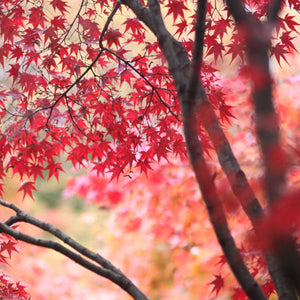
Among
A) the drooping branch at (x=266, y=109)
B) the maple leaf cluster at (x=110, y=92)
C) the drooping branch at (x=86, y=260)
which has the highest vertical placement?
the maple leaf cluster at (x=110, y=92)

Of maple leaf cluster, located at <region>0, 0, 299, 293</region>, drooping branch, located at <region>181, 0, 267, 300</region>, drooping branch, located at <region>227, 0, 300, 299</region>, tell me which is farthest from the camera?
maple leaf cluster, located at <region>0, 0, 299, 293</region>

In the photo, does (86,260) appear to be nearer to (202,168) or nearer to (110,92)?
(202,168)

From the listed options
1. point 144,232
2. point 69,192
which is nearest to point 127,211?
point 144,232

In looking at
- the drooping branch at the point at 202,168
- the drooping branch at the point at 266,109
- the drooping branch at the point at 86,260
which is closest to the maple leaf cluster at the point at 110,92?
the drooping branch at the point at 86,260

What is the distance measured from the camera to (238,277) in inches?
53.6

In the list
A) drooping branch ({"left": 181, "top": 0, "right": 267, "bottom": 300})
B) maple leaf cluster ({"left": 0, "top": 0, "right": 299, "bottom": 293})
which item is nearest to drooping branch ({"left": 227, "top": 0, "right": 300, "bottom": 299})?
drooping branch ({"left": 181, "top": 0, "right": 267, "bottom": 300})

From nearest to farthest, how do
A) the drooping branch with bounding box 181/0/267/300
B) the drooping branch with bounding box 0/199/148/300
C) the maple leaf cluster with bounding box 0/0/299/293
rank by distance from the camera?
the drooping branch with bounding box 181/0/267/300, the drooping branch with bounding box 0/199/148/300, the maple leaf cluster with bounding box 0/0/299/293

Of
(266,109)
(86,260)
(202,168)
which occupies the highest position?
(86,260)

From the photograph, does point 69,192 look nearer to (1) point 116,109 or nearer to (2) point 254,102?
(1) point 116,109

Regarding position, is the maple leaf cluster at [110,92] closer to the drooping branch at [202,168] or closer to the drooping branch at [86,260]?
the drooping branch at [86,260]

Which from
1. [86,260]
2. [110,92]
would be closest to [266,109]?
[86,260]

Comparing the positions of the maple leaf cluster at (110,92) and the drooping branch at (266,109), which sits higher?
the maple leaf cluster at (110,92)

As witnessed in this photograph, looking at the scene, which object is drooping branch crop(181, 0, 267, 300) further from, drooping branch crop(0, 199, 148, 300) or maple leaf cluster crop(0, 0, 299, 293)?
maple leaf cluster crop(0, 0, 299, 293)

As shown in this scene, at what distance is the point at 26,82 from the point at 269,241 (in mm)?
2059
